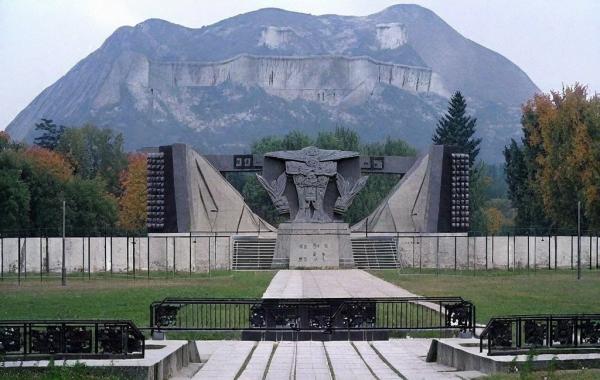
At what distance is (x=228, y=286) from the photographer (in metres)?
36.4

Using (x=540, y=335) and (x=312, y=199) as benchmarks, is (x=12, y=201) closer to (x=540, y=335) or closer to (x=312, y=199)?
(x=312, y=199)

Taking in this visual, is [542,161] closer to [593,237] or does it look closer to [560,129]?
[560,129]

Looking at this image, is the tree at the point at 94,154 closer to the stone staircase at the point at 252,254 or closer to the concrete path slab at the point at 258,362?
the stone staircase at the point at 252,254

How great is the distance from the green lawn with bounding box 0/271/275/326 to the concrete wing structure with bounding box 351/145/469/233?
1391cm

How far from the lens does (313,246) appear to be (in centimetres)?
5397

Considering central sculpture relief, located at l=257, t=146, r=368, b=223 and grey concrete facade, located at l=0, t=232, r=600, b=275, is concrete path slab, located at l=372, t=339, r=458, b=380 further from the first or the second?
central sculpture relief, located at l=257, t=146, r=368, b=223

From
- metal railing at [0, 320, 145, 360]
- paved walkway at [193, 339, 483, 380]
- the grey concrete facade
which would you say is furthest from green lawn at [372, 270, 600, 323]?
metal railing at [0, 320, 145, 360]

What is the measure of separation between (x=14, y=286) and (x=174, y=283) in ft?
18.8

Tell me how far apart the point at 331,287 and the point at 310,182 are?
71.8 feet

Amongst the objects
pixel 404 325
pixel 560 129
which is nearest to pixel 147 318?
pixel 404 325

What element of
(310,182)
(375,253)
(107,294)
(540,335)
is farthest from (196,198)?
(540,335)

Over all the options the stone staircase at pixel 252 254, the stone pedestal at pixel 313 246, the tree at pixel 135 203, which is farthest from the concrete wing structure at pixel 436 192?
the tree at pixel 135 203

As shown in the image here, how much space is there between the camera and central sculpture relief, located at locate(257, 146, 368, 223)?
2203 inches

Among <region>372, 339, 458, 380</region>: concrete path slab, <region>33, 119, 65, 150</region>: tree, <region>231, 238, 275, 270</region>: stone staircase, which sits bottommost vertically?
<region>231, 238, 275, 270</region>: stone staircase
